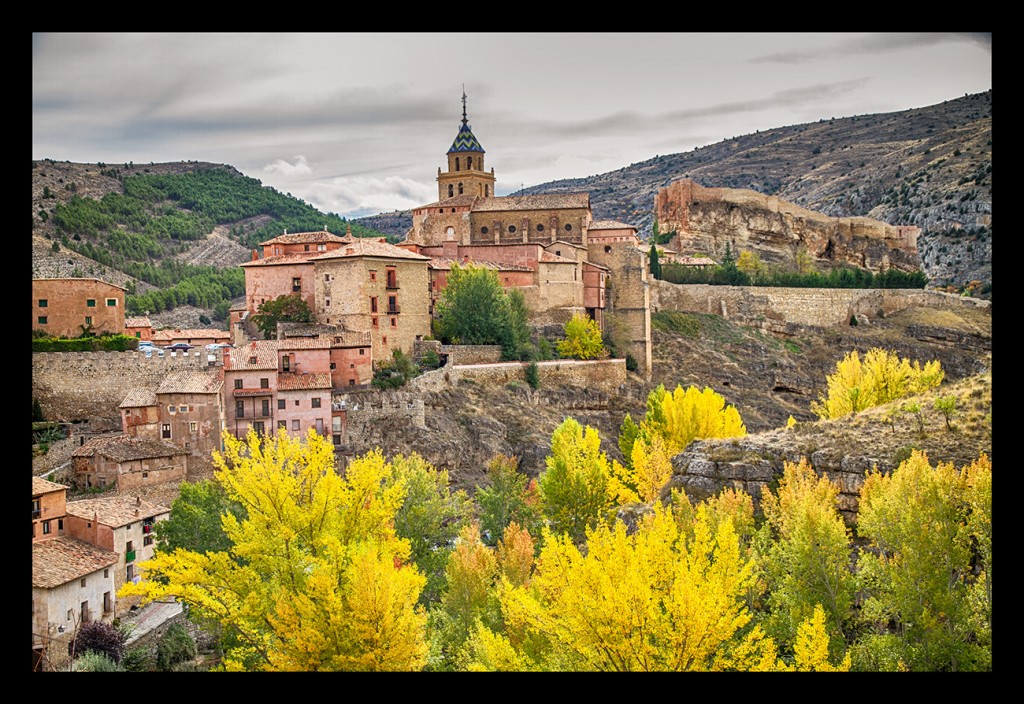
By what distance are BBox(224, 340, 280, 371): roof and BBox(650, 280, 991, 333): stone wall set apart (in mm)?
20548

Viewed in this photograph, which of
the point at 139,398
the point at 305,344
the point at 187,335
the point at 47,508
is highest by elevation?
the point at 187,335

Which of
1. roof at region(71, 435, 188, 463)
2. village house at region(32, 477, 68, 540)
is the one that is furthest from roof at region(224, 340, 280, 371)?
village house at region(32, 477, 68, 540)

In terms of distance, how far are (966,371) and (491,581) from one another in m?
31.8

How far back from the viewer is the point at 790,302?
4444cm

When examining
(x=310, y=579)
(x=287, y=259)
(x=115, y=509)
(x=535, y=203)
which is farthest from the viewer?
(x=535, y=203)

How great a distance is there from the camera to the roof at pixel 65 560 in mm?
13559

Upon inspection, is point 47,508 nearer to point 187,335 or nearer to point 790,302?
point 187,335

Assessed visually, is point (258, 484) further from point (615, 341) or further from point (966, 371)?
point (966, 371)

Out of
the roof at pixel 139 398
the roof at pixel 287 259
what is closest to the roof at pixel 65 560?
the roof at pixel 139 398

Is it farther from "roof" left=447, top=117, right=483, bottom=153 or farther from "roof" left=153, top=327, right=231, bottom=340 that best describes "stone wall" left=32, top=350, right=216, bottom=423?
"roof" left=447, top=117, right=483, bottom=153

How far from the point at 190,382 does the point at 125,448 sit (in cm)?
198

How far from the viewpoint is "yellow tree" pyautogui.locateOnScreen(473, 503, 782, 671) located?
7.74 meters

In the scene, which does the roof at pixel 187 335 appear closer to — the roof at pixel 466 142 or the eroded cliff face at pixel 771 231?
the roof at pixel 466 142

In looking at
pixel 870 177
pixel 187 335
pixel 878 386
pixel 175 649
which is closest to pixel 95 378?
pixel 187 335
